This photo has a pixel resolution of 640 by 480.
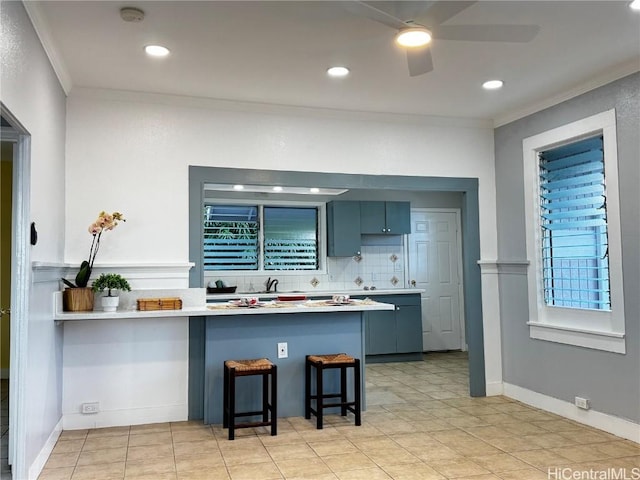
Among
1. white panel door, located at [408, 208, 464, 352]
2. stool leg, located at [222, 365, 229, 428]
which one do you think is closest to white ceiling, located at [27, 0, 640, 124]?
stool leg, located at [222, 365, 229, 428]

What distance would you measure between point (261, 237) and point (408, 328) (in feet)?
7.30

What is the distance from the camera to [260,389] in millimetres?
4230

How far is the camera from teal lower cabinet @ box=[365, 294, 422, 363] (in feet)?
21.6

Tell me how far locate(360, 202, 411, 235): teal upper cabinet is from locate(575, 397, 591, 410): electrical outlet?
3.38m

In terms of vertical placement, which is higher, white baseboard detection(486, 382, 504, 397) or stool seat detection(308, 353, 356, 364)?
stool seat detection(308, 353, 356, 364)

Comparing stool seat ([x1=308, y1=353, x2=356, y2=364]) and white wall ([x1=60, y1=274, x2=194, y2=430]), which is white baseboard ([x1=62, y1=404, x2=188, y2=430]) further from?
stool seat ([x1=308, y1=353, x2=356, y2=364])

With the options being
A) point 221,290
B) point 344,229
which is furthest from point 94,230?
point 344,229

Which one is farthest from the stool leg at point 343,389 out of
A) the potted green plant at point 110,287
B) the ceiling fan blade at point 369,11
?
the ceiling fan blade at point 369,11

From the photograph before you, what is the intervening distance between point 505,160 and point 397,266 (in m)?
2.68

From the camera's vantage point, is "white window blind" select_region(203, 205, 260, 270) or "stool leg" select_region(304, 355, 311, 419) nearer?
"stool leg" select_region(304, 355, 311, 419)

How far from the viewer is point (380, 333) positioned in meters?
6.61

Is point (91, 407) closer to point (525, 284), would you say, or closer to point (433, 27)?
point (433, 27)

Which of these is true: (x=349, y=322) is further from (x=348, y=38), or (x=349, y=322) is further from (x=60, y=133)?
(x=60, y=133)

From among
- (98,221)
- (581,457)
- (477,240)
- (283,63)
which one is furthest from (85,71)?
(581,457)
